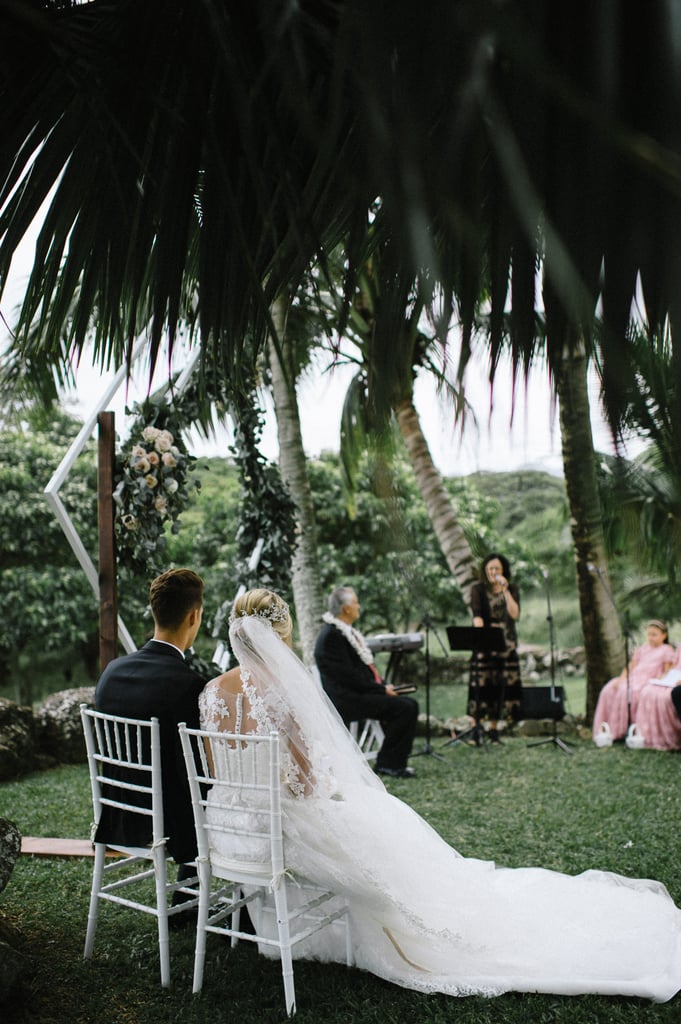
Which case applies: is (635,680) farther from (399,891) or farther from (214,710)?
(214,710)

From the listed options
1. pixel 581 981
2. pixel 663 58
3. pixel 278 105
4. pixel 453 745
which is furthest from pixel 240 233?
pixel 453 745

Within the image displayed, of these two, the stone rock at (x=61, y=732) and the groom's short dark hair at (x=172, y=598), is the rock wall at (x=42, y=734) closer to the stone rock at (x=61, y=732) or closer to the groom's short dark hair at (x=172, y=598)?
the stone rock at (x=61, y=732)

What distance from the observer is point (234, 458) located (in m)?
8.09

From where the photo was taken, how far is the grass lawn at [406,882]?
125 inches

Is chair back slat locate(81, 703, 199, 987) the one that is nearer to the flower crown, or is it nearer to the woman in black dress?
the flower crown

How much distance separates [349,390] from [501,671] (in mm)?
4332

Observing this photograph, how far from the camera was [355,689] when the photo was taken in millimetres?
7922

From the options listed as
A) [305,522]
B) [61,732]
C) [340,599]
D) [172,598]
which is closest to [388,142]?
[172,598]

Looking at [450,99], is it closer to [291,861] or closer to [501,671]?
[291,861]

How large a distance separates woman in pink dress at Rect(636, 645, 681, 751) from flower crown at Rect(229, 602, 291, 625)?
226 inches

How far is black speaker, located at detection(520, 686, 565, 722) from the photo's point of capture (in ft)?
30.0

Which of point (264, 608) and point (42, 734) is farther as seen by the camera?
point (42, 734)

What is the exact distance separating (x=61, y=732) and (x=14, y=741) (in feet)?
2.05

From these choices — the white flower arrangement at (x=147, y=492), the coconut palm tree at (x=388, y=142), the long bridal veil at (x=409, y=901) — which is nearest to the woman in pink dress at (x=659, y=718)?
the white flower arrangement at (x=147, y=492)
